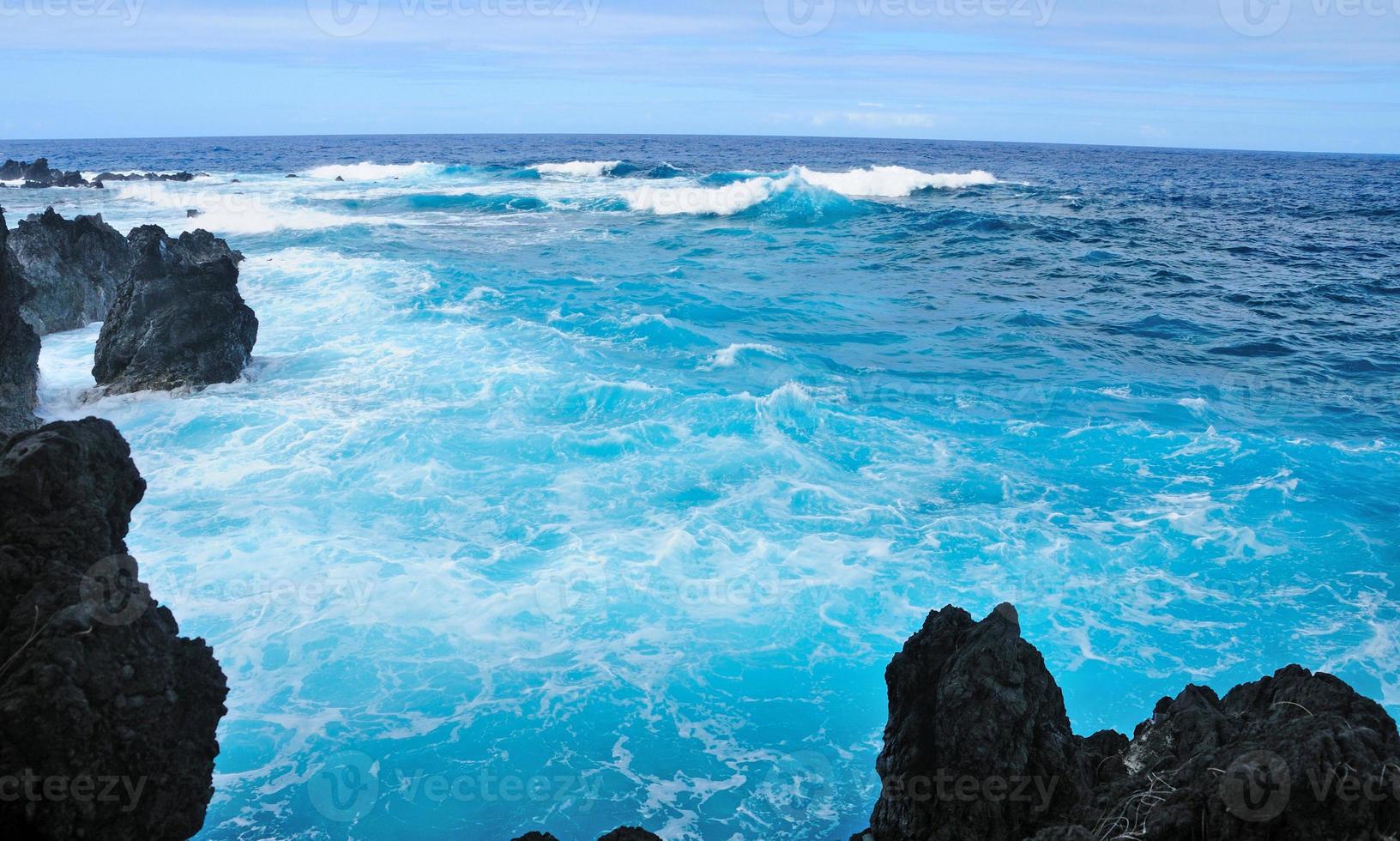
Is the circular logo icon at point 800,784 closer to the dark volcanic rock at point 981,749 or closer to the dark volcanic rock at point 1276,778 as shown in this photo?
the dark volcanic rock at point 981,749

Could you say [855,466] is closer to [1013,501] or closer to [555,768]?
[1013,501]

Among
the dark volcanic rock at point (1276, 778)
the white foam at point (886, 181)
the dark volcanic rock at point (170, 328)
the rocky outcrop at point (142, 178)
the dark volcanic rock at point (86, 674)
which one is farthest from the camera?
the white foam at point (886, 181)

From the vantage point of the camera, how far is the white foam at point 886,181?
A: 48.6 m

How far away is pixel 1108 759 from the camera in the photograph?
183 inches

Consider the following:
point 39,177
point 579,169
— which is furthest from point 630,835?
point 579,169

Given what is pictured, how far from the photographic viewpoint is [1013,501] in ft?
32.3

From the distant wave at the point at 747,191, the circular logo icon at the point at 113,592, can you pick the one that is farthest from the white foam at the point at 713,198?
the circular logo icon at the point at 113,592

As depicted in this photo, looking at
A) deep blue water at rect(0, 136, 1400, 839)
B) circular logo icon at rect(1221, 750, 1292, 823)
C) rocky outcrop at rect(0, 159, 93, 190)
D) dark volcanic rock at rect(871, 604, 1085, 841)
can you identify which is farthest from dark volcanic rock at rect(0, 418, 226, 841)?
rocky outcrop at rect(0, 159, 93, 190)

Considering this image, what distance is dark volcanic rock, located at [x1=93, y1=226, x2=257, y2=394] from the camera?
1245cm

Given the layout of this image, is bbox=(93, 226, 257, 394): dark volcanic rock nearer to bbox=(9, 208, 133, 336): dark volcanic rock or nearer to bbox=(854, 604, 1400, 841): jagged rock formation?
bbox=(9, 208, 133, 336): dark volcanic rock

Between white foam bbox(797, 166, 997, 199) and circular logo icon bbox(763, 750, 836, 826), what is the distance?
43.8m

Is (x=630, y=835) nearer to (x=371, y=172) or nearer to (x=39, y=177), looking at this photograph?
(x=39, y=177)

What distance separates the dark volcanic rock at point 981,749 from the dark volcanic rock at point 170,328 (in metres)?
11.9

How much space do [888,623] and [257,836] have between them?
5.09 m
